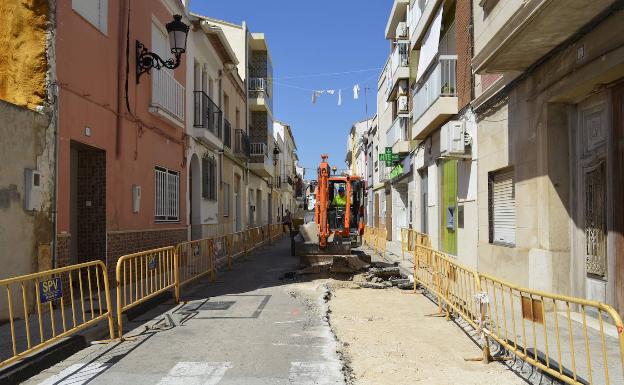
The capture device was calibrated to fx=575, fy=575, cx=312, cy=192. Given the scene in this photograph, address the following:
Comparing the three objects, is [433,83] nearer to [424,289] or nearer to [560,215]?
[424,289]

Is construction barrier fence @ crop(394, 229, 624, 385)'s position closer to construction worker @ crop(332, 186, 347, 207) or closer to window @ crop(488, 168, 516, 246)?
window @ crop(488, 168, 516, 246)

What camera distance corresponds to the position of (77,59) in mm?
9625

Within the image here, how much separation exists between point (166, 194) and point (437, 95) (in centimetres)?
796

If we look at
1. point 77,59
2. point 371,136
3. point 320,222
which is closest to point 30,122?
point 77,59

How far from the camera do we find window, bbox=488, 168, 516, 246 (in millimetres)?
10758

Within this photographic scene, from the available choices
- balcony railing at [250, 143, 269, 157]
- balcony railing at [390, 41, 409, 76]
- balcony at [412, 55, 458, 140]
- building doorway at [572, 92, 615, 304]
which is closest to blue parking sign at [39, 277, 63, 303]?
building doorway at [572, 92, 615, 304]

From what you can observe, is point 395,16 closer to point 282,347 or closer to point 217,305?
point 217,305

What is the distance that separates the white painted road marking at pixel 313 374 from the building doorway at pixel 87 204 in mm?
6314

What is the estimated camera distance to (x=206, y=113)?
18.0 meters

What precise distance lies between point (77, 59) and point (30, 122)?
1932 millimetres

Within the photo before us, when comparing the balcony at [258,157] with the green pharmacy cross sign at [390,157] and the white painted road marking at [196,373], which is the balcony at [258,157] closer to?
the green pharmacy cross sign at [390,157]

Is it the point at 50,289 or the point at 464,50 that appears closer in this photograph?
the point at 50,289

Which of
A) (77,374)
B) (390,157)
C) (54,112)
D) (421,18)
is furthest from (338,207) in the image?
(77,374)

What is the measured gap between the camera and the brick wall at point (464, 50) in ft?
45.7
